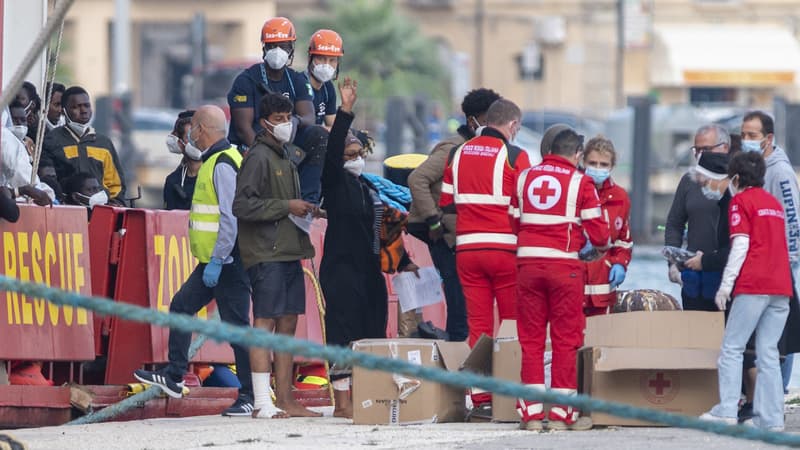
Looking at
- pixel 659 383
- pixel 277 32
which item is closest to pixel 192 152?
pixel 277 32

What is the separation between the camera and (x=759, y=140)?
11.1 metres

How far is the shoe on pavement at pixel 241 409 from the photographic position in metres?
10.9

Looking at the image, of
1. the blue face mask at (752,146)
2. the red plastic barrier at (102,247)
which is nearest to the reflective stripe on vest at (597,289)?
the blue face mask at (752,146)

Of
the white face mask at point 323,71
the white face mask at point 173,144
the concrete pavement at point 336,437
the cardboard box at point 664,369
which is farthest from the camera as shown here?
the white face mask at point 173,144

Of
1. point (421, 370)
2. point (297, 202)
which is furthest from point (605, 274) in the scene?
point (421, 370)

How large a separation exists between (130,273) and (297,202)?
161 cm

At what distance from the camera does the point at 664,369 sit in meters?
10.2

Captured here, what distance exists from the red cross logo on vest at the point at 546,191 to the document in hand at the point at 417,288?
172 cm

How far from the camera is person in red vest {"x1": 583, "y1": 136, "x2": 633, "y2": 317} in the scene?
10.8 m

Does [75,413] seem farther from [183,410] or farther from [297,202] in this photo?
[297,202]

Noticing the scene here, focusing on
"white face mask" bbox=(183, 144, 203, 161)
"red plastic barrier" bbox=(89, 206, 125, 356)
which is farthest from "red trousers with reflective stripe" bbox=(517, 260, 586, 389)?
"red plastic barrier" bbox=(89, 206, 125, 356)

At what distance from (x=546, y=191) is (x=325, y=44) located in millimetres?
2578

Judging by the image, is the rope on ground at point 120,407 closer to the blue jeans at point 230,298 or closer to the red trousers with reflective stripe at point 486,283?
the blue jeans at point 230,298

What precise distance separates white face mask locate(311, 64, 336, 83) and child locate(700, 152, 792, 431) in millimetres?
3048
